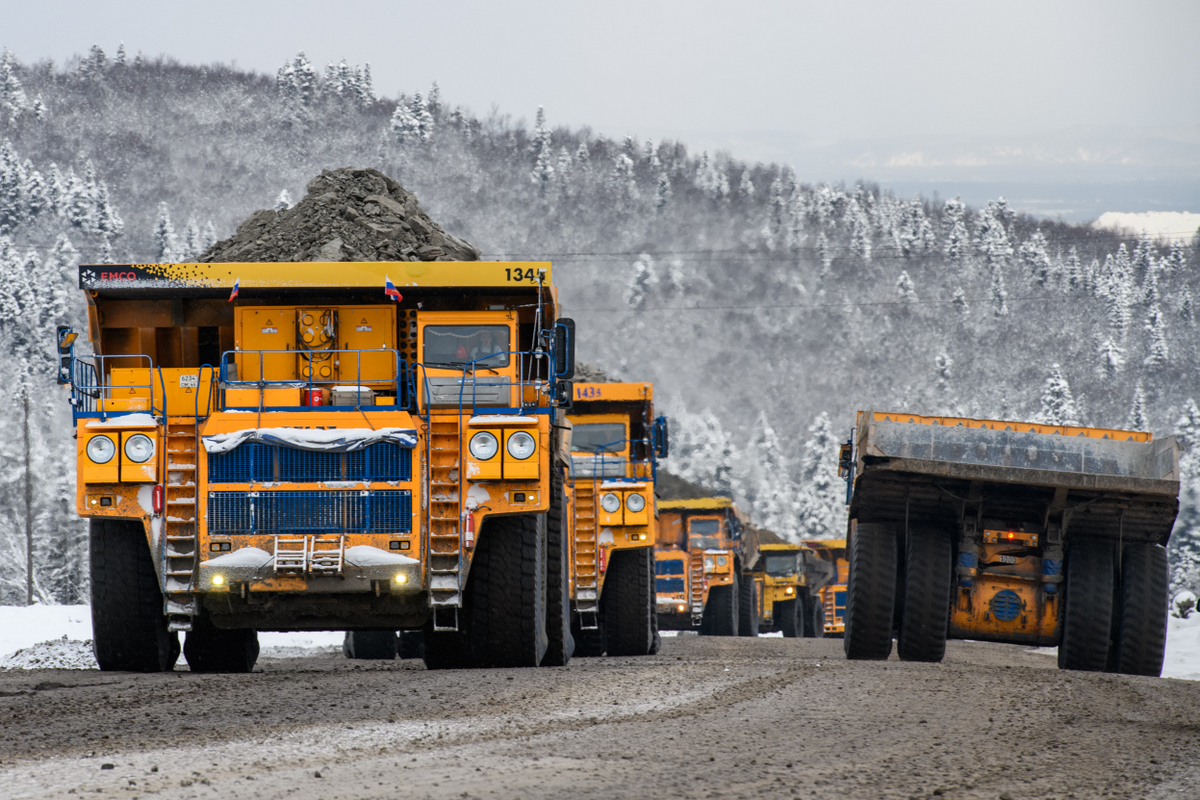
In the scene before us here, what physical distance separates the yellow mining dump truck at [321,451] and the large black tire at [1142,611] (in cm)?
607

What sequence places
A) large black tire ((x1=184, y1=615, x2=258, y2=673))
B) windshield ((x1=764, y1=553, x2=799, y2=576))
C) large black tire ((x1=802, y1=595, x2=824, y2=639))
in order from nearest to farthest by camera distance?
large black tire ((x1=184, y1=615, x2=258, y2=673)) → windshield ((x1=764, y1=553, x2=799, y2=576)) → large black tire ((x1=802, y1=595, x2=824, y2=639))

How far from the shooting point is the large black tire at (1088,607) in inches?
544

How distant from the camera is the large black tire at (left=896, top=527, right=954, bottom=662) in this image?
14.1 m

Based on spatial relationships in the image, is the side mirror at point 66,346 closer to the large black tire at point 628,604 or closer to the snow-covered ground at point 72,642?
the snow-covered ground at point 72,642

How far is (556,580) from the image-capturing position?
12.5 metres

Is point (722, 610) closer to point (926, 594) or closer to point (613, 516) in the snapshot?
point (613, 516)

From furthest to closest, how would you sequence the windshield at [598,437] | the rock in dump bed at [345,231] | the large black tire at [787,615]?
the large black tire at [787,615] < the windshield at [598,437] < the rock in dump bed at [345,231]

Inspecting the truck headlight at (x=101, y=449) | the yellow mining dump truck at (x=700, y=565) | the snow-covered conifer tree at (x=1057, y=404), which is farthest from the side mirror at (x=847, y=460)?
the snow-covered conifer tree at (x=1057, y=404)

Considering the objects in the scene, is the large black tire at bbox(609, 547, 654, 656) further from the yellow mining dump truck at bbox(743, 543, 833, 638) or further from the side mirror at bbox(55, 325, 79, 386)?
the yellow mining dump truck at bbox(743, 543, 833, 638)

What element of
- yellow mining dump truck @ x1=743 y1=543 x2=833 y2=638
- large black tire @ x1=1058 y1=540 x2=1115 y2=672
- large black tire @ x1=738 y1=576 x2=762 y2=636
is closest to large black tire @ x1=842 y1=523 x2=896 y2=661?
large black tire @ x1=1058 y1=540 x2=1115 y2=672

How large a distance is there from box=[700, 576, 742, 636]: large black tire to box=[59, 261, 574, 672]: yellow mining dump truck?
19.6 metres

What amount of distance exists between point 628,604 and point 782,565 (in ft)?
66.6

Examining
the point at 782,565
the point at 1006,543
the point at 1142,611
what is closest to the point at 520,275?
the point at 1006,543

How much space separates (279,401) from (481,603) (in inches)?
89.0
